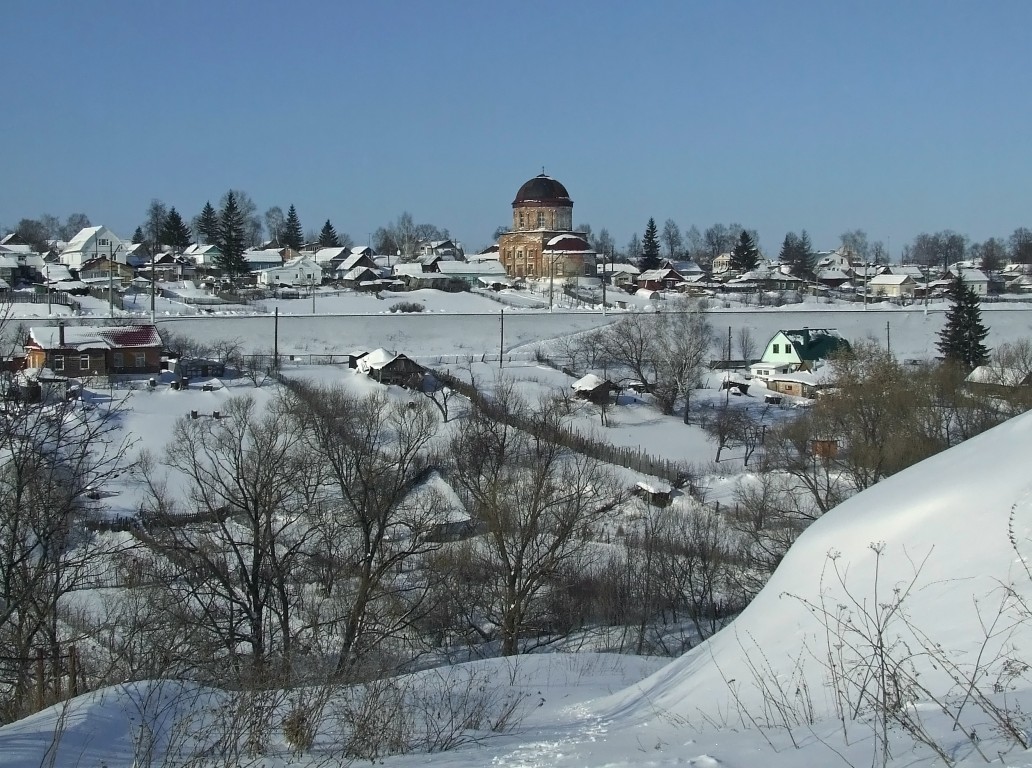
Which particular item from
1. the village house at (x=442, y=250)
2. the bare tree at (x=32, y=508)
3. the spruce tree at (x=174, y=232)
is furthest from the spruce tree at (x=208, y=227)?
A: the bare tree at (x=32, y=508)

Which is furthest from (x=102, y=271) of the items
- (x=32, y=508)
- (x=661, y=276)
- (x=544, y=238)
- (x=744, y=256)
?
(x=32, y=508)

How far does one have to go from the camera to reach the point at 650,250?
62.1 meters

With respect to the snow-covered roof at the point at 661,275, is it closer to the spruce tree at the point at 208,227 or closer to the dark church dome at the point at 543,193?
the dark church dome at the point at 543,193

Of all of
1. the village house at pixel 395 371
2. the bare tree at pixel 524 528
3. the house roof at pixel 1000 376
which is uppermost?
the village house at pixel 395 371

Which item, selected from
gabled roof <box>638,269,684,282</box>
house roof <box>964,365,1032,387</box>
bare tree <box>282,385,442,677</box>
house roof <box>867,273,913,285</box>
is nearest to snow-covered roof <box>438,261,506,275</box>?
gabled roof <box>638,269,684,282</box>

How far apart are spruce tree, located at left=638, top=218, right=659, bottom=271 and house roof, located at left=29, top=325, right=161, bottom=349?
38.9 meters

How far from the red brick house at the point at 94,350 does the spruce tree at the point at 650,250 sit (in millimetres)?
38951

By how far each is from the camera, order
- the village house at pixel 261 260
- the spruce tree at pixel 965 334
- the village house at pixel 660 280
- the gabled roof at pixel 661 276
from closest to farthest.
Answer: the spruce tree at pixel 965 334, the village house at pixel 660 280, the gabled roof at pixel 661 276, the village house at pixel 261 260

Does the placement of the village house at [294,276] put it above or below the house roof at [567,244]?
below

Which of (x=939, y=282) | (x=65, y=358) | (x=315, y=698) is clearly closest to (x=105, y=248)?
(x=65, y=358)

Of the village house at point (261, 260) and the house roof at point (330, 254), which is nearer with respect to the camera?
the village house at point (261, 260)

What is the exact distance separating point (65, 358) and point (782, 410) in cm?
2067

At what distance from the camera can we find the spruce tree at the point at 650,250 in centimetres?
6141

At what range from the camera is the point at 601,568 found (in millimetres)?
15336
